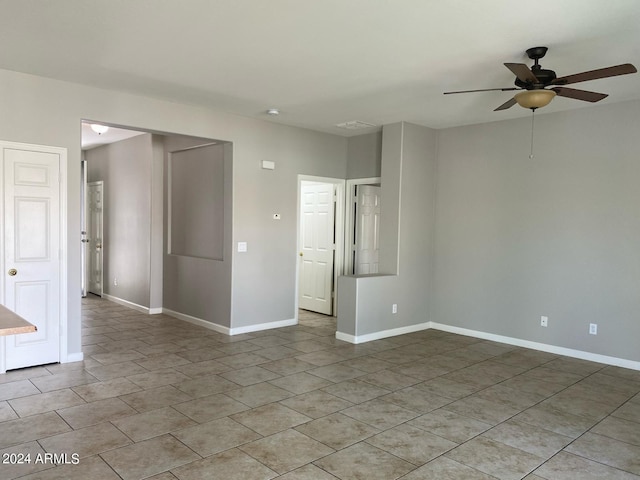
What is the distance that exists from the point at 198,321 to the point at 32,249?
247 centimetres

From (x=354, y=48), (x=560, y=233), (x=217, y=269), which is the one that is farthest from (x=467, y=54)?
(x=217, y=269)

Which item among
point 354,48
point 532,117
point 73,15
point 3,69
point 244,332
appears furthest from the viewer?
point 244,332

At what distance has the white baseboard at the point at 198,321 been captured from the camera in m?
5.89

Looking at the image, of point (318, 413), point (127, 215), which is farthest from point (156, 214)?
point (318, 413)

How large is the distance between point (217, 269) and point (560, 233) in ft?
13.5

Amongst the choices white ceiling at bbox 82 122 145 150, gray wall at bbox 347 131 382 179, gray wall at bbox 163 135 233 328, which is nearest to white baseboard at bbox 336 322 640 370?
gray wall at bbox 163 135 233 328

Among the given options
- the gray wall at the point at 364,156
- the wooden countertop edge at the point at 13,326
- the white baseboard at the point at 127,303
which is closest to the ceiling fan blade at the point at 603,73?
the gray wall at the point at 364,156

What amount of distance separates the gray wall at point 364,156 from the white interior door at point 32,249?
3.92 m

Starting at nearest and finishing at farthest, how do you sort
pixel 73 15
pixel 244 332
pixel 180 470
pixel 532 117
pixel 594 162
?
pixel 180 470, pixel 73 15, pixel 594 162, pixel 532 117, pixel 244 332

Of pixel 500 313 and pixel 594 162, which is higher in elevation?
pixel 594 162

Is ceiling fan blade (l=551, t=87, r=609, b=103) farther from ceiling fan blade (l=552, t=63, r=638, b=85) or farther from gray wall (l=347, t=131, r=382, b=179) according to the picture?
gray wall (l=347, t=131, r=382, b=179)

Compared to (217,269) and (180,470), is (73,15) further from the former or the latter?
(217,269)

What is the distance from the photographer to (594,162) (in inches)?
197

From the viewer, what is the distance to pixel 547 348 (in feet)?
17.6
